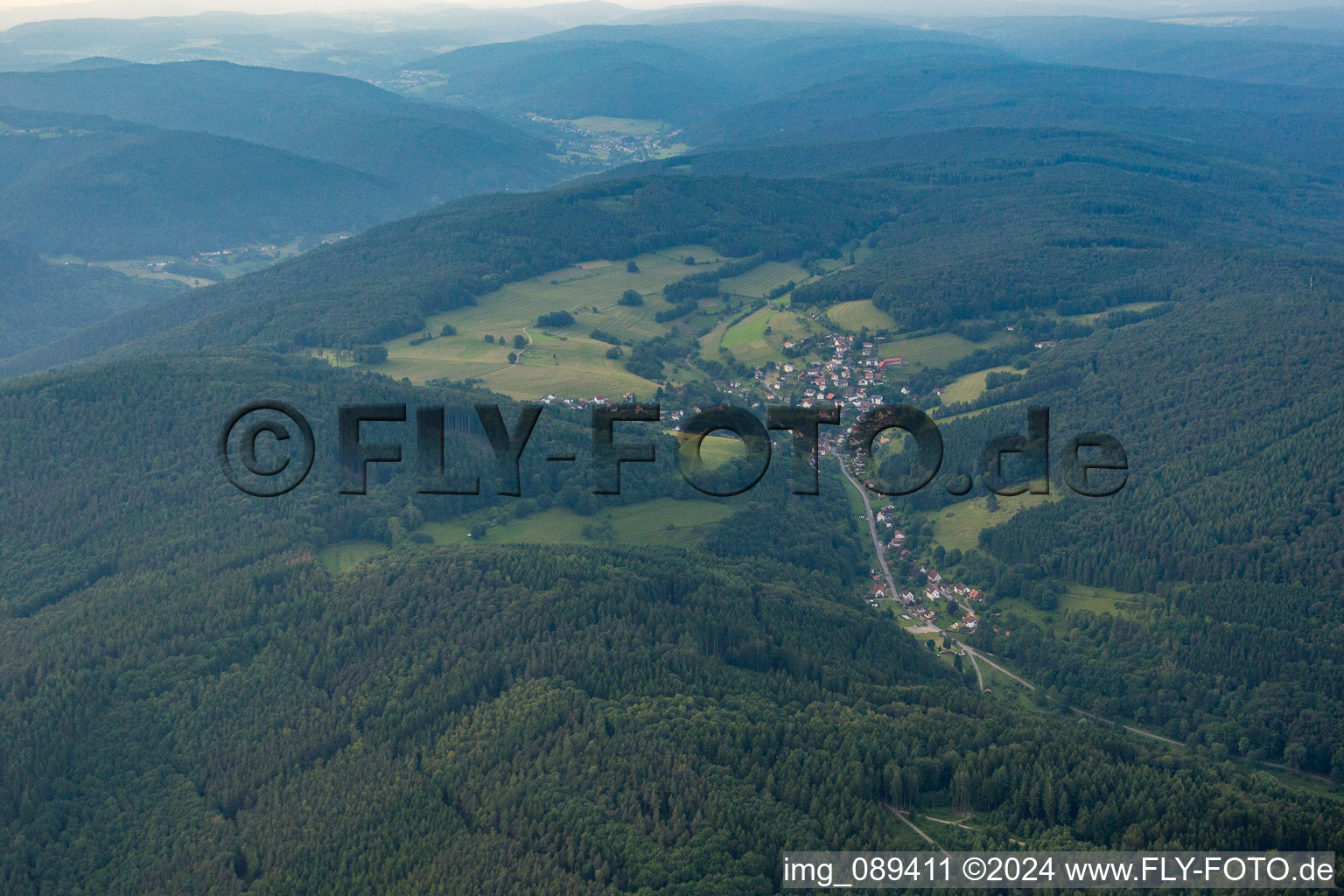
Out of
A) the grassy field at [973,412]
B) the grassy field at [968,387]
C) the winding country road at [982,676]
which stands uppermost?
the grassy field at [968,387]

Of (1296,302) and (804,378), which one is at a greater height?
(1296,302)

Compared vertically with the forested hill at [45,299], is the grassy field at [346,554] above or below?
below

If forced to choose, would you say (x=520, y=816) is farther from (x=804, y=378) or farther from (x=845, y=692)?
(x=804, y=378)

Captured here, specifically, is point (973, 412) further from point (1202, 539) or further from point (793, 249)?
point (793, 249)

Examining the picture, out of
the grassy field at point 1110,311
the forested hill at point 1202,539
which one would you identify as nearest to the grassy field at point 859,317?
the grassy field at point 1110,311

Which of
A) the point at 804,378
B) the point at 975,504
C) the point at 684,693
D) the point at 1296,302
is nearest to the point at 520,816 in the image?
the point at 684,693

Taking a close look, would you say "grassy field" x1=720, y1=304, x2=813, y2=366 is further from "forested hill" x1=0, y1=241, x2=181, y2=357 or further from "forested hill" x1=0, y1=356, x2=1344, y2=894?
"forested hill" x1=0, y1=241, x2=181, y2=357

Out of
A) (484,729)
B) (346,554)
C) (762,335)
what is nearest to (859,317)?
(762,335)

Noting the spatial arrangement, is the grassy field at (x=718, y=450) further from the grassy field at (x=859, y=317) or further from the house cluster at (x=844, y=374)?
the grassy field at (x=859, y=317)
